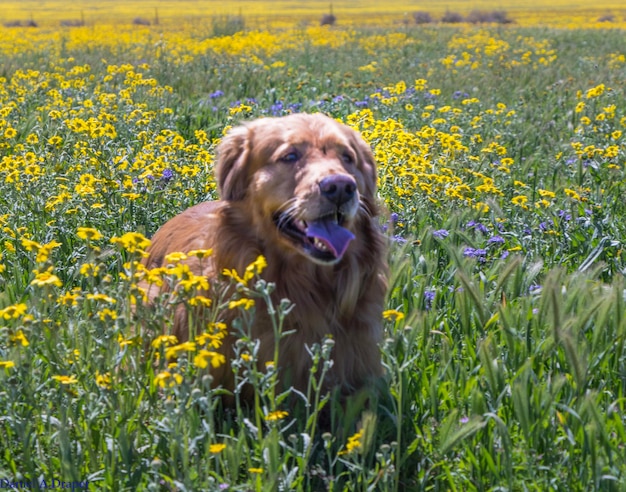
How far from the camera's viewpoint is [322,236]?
10.2 feet

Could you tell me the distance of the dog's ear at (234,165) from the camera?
3529 mm

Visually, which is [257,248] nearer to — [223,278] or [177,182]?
[223,278]

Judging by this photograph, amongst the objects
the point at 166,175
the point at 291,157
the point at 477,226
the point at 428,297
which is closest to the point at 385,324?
the point at 428,297

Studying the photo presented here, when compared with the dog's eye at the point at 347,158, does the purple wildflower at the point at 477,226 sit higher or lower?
lower

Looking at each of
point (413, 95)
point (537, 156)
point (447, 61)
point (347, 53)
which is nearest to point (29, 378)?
point (537, 156)

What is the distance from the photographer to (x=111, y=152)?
5406 millimetres

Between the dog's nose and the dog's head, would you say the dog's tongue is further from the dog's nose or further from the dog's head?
the dog's nose

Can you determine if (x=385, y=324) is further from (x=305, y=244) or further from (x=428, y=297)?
(x=305, y=244)

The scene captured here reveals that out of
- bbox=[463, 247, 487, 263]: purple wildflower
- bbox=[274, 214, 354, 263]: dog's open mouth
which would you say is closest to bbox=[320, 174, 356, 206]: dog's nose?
bbox=[274, 214, 354, 263]: dog's open mouth

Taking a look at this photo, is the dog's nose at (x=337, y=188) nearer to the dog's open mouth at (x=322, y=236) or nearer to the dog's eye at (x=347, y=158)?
the dog's open mouth at (x=322, y=236)

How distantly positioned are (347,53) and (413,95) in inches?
310

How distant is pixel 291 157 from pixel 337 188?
1.27ft

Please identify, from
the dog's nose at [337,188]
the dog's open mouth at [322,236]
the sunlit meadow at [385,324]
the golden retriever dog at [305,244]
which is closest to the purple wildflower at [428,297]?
the sunlit meadow at [385,324]

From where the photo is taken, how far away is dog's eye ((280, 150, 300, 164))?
3.35 meters
